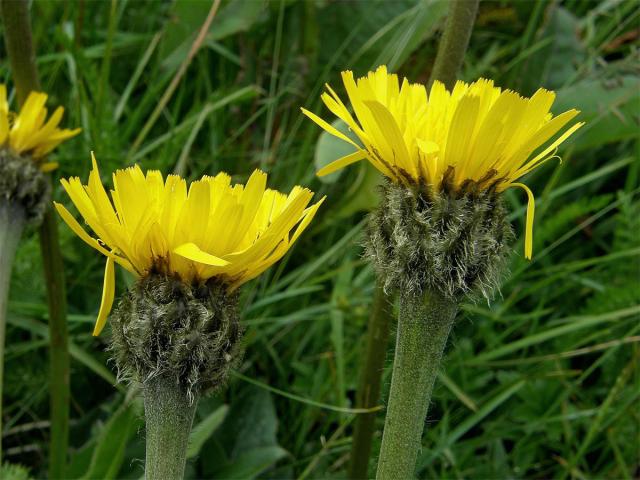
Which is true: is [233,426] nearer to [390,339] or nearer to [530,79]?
[390,339]

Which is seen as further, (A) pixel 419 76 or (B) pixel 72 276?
(A) pixel 419 76

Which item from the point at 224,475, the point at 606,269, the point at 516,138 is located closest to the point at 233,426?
the point at 224,475

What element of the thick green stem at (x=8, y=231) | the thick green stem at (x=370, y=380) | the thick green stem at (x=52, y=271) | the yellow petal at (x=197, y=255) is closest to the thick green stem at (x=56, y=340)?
the thick green stem at (x=52, y=271)

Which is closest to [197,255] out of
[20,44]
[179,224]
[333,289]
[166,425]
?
[179,224]

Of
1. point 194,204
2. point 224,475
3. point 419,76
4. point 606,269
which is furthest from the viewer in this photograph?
point 419,76

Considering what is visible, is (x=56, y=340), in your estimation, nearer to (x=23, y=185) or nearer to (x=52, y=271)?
(x=52, y=271)
